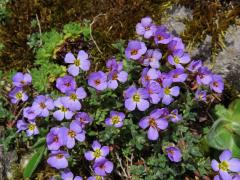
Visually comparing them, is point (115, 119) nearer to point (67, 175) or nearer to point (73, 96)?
point (73, 96)

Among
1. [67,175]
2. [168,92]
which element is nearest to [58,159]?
[67,175]

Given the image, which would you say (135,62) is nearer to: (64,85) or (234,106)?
(64,85)

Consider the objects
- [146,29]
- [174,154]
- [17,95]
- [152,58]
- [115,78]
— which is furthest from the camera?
[17,95]

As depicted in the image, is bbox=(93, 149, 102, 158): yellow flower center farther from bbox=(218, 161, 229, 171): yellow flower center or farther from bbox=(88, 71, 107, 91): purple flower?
bbox=(218, 161, 229, 171): yellow flower center

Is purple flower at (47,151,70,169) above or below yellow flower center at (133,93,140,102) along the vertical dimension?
below

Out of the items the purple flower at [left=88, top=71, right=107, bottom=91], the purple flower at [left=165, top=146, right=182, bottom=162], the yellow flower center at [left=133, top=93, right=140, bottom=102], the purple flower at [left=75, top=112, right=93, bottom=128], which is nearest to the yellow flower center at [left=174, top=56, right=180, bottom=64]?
the yellow flower center at [left=133, top=93, right=140, bottom=102]

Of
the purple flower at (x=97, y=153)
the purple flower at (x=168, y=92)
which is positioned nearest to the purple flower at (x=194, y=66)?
the purple flower at (x=168, y=92)

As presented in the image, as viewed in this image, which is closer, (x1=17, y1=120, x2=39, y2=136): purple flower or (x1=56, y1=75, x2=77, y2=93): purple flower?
(x1=56, y1=75, x2=77, y2=93): purple flower
